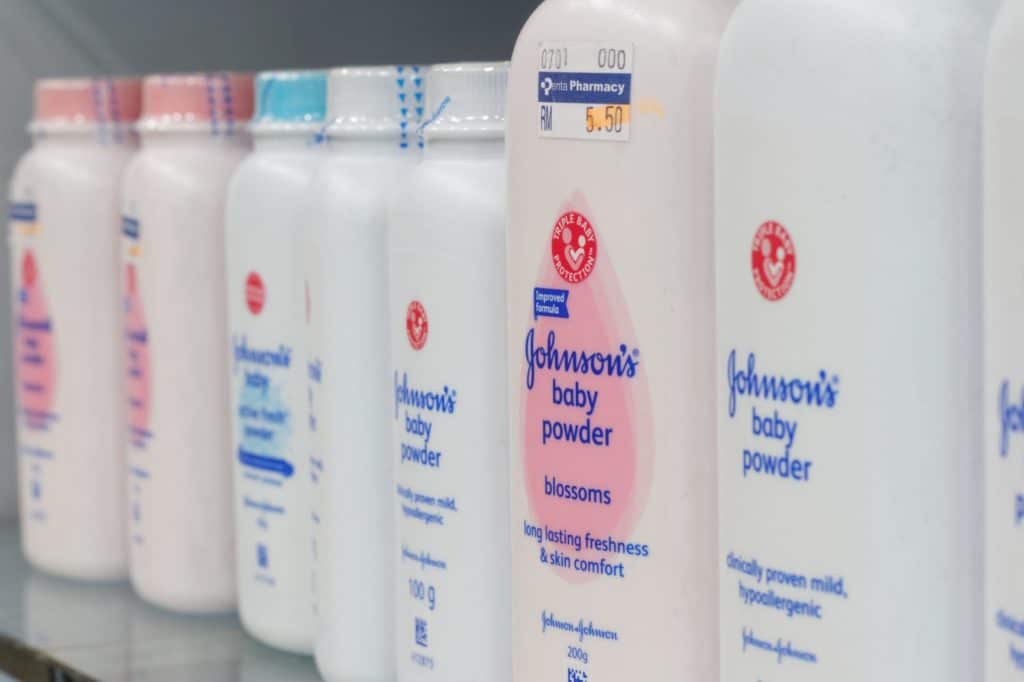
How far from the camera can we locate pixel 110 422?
3.68 ft

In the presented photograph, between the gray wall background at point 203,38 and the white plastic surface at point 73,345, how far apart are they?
134 mm

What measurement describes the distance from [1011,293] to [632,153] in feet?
0.62

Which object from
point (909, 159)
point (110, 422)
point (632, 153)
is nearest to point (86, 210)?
point (110, 422)

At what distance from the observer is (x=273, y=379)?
94 cm

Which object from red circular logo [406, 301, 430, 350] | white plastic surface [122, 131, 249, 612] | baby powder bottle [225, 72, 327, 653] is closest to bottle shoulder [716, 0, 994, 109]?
red circular logo [406, 301, 430, 350]

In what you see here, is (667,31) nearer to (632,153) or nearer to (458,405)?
(632,153)

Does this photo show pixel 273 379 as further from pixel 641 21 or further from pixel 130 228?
pixel 641 21

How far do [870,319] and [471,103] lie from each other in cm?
27

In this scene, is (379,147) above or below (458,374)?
above

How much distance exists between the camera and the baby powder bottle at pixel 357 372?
84 cm

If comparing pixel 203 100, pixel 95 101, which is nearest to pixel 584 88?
pixel 203 100

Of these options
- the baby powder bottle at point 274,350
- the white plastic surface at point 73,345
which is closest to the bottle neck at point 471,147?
the baby powder bottle at point 274,350

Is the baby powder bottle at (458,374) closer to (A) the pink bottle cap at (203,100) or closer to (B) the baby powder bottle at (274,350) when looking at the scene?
(B) the baby powder bottle at (274,350)

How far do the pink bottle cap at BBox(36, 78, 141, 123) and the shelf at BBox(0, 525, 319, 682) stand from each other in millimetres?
315
